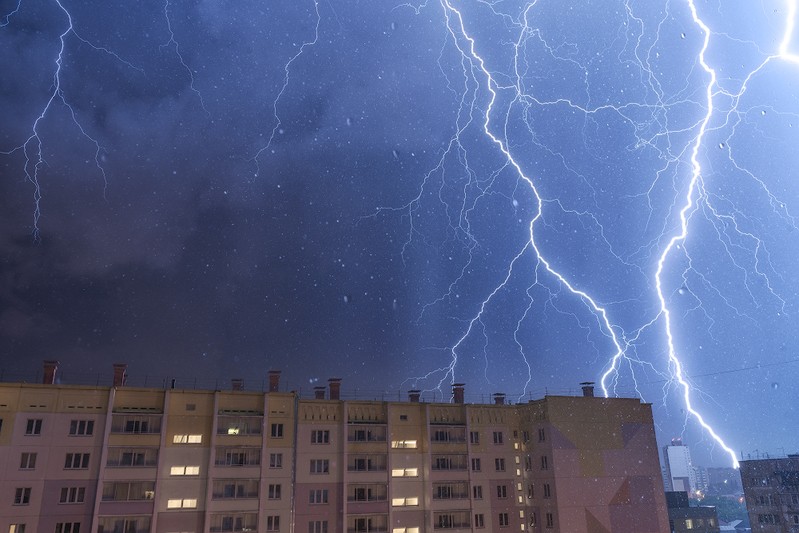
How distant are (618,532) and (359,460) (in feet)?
56.6

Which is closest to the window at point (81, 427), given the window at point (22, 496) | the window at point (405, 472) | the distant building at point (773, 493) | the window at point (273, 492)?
the window at point (22, 496)

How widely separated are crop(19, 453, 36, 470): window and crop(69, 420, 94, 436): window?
1.96 m

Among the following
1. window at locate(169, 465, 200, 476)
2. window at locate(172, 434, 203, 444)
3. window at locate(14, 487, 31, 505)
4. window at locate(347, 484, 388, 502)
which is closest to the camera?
window at locate(14, 487, 31, 505)

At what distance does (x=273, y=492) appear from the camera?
3228cm

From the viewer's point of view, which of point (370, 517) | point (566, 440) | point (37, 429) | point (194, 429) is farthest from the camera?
point (566, 440)

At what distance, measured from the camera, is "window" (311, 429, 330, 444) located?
34.5 metres

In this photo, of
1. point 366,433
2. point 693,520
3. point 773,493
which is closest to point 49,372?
point 366,433

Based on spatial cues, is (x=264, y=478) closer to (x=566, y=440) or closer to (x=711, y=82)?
(x=566, y=440)

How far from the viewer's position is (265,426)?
33031 millimetres

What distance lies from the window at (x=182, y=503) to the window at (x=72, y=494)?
13.9 feet

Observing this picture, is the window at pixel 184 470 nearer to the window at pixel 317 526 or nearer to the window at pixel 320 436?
the window at pixel 320 436

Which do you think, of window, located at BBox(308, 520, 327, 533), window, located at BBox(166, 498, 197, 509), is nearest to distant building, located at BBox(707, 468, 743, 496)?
window, located at BBox(308, 520, 327, 533)

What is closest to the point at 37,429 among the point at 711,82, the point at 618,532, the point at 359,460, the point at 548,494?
the point at 359,460

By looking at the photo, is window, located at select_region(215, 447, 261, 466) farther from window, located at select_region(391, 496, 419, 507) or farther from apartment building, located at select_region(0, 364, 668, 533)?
window, located at select_region(391, 496, 419, 507)
